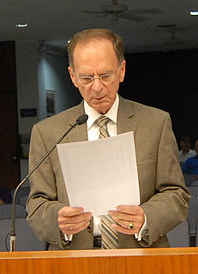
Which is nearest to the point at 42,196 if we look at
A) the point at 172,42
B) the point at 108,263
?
the point at 108,263

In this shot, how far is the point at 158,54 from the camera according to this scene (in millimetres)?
18188

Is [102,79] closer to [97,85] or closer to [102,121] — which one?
[97,85]

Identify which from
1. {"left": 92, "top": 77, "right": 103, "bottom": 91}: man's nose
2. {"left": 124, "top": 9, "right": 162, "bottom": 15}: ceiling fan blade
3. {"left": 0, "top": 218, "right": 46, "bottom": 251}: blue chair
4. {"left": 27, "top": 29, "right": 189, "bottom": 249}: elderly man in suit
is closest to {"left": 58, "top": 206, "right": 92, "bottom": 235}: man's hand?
{"left": 27, "top": 29, "right": 189, "bottom": 249}: elderly man in suit

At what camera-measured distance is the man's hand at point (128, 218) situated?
2.15m

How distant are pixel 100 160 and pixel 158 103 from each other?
16279 mm

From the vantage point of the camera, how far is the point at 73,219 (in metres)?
2.17

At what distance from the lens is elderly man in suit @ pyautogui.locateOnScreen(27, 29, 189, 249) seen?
7.36ft

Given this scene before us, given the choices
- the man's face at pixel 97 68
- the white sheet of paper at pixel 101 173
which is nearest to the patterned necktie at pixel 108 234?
the white sheet of paper at pixel 101 173

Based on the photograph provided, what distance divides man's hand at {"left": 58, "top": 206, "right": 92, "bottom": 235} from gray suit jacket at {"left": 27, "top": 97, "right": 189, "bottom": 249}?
0.23 feet

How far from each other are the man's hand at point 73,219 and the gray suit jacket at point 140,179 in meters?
0.07

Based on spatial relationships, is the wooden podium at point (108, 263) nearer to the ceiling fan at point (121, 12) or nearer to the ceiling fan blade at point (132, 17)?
the ceiling fan at point (121, 12)

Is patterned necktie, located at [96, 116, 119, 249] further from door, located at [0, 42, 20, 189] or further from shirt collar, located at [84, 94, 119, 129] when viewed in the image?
door, located at [0, 42, 20, 189]

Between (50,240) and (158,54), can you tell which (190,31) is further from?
(50,240)

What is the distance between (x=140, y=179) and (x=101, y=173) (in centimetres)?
24
